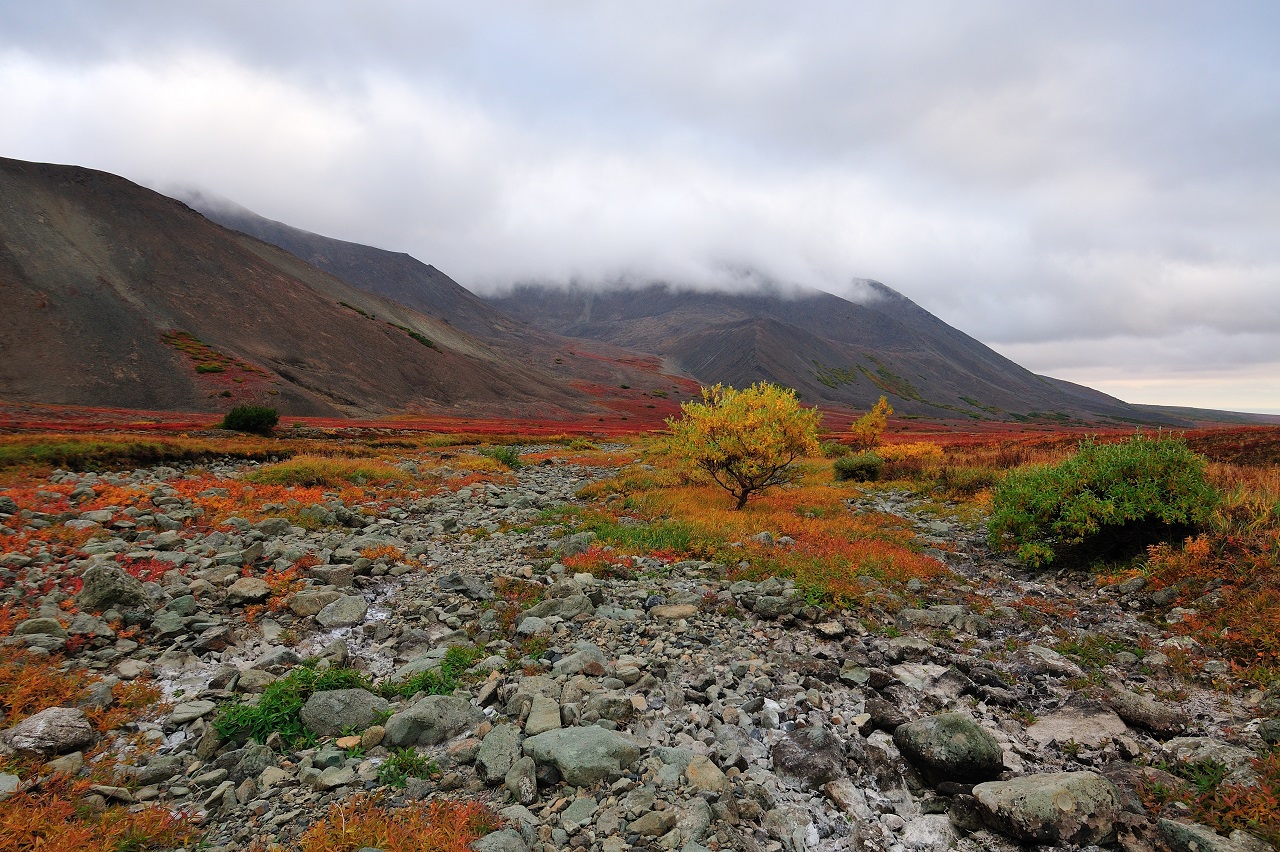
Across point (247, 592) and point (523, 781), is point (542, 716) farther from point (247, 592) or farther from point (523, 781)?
point (247, 592)

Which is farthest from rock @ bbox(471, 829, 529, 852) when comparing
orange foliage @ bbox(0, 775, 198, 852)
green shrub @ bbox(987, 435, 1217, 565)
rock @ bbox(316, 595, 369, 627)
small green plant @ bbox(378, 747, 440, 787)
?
green shrub @ bbox(987, 435, 1217, 565)

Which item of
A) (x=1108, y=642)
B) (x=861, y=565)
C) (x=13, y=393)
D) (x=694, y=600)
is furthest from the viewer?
(x=13, y=393)

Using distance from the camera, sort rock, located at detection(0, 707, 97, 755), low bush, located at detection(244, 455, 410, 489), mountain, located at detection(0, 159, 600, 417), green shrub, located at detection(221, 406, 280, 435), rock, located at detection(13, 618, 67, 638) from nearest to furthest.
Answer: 1. rock, located at detection(0, 707, 97, 755)
2. rock, located at detection(13, 618, 67, 638)
3. low bush, located at detection(244, 455, 410, 489)
4. green shrub, located at detection(221, 406, 280, 435)
5. mountain, located at detection(0, 159, 600, 417)

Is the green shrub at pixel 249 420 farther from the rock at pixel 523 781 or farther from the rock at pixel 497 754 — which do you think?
the rock at pixel 523 781

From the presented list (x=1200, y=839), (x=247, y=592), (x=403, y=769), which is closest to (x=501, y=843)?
(x=403, y=769)

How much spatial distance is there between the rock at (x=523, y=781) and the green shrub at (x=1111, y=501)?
12.3 metres

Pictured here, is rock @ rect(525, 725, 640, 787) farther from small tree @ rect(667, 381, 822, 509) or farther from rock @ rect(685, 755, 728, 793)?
small tree @ rect(667, 381, 822, 509)

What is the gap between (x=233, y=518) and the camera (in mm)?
14445

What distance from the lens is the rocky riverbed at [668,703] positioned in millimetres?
5102

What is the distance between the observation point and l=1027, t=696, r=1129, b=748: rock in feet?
20.1

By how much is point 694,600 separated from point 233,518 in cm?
1294

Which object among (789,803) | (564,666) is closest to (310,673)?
(564,666)

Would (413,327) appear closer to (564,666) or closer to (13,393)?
(13,393)

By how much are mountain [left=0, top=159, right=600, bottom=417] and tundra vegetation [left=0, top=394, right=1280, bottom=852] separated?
218ft
